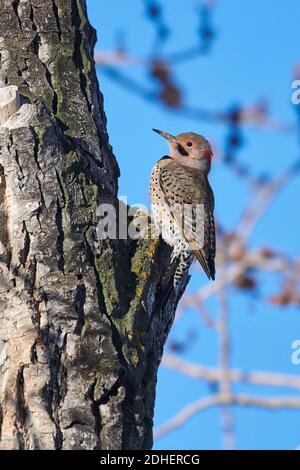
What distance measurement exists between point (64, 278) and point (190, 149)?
319 cm

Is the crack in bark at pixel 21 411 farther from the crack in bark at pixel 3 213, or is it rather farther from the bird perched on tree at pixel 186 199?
the bird perched on tree at pixel 186 199

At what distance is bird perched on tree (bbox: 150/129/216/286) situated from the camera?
597 centimetres

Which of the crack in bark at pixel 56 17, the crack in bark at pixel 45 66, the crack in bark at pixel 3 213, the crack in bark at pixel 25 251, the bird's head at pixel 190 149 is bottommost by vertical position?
the crack in bark at pixel 25 251

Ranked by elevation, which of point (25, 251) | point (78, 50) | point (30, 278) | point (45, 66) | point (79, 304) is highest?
point (78, 50)

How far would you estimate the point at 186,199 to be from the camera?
21.4 ft

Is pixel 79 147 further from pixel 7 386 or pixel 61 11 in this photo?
pixel 7 386

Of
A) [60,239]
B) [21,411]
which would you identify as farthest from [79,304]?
[21,411]

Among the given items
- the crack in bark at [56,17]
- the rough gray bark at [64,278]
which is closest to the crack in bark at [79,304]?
the rough gray bark at [64,278]

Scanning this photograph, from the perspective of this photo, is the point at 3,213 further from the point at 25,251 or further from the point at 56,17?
the point at 56,17

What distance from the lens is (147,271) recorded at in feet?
14.9

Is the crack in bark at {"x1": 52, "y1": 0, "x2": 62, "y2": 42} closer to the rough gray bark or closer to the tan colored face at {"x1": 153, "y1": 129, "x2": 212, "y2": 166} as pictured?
the rough gray bark

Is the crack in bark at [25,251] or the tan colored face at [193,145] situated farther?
the tan colored face at [193,145]

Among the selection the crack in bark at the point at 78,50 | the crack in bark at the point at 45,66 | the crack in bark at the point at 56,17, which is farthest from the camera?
the crack in bark at the point at 56,17

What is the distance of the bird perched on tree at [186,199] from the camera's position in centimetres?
597
